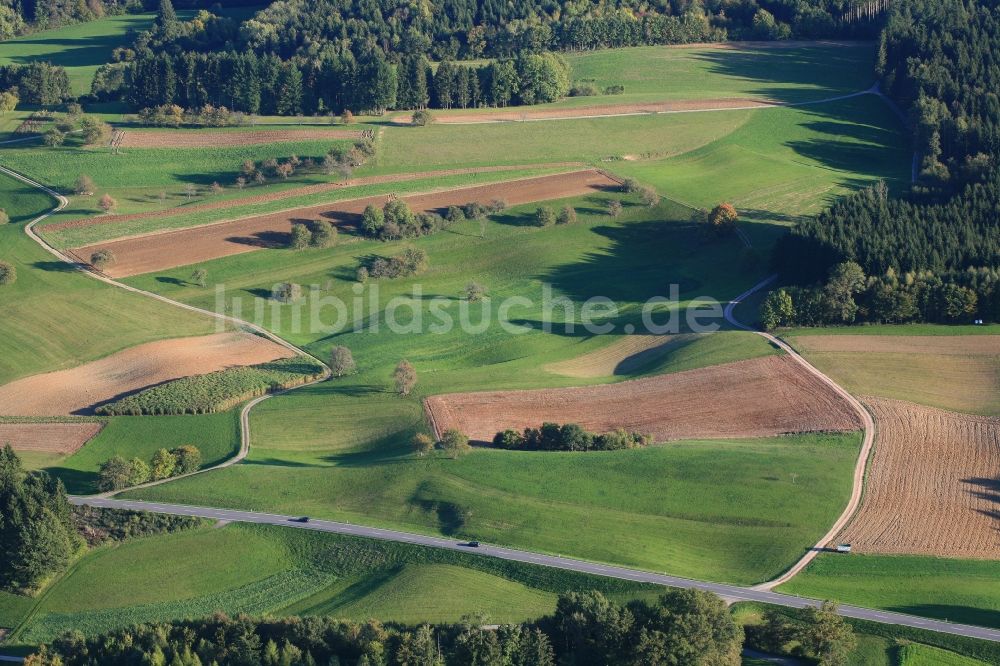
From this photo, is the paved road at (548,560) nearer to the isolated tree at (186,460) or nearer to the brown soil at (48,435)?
the isolated tree at (186,460)

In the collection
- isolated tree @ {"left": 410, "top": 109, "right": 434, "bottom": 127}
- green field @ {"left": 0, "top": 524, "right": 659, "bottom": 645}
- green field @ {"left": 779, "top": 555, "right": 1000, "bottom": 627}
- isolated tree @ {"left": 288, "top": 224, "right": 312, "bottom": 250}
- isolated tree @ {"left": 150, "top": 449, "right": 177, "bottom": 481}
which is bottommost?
green field @ {"left": 0, "top": 524, "right": 659, "bottom": 645}

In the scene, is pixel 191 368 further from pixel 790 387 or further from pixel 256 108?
pixel 256 108

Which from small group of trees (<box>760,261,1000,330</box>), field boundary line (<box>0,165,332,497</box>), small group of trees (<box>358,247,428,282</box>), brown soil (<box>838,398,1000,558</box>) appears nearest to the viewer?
brown soil (<box>838,398,1000,558</box>)

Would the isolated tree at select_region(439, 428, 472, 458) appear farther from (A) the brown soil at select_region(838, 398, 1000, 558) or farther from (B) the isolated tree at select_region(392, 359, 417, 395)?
(A) the brown soil at select_region(838, 398, 1000, 558)

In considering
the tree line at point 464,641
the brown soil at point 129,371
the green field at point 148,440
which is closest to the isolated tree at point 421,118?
the brown soil at point 129,371

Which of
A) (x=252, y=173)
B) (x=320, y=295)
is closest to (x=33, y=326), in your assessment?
(x=320, y=295)

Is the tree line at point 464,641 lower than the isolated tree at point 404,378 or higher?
lower

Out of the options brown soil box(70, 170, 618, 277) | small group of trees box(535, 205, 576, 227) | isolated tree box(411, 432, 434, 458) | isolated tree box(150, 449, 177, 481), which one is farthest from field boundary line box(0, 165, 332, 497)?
small group of trees box(535, 205, 576, 227)
